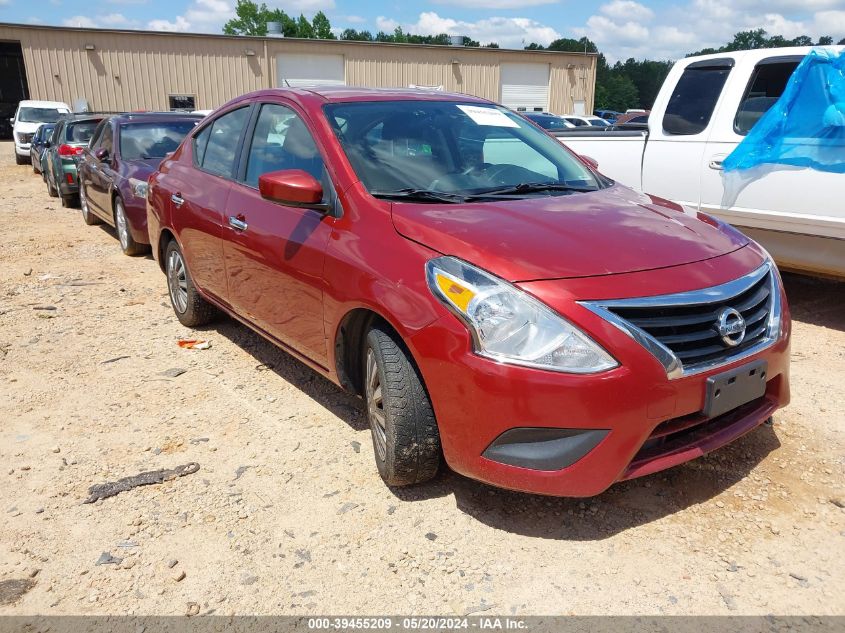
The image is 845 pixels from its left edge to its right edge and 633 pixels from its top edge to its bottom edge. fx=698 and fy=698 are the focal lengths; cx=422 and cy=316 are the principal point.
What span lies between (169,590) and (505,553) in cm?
125

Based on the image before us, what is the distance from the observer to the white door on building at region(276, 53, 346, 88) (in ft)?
109

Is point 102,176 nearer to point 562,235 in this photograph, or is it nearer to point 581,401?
point 562,235

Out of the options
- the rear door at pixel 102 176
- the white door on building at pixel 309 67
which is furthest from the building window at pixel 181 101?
the rear door at pixel 102 176

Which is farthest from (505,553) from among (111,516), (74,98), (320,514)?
(74,98)

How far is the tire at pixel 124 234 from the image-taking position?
7.92 meters

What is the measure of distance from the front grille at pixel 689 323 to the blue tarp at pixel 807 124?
2.71 metres

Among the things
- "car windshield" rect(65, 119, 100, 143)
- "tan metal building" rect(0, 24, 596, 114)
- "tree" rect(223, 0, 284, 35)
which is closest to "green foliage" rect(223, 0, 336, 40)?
"tree" rect(223, 0, 284, 35)

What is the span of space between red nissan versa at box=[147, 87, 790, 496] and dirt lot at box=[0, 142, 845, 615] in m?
0.31

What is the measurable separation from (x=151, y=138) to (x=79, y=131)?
4.77 meters

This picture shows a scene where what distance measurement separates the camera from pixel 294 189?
10.5 ft

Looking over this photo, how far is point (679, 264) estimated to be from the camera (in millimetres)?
Answer: 2699

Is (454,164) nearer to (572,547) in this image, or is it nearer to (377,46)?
(572,547)

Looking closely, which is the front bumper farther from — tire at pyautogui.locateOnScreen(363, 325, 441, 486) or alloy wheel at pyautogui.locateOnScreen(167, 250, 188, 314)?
alloy wheel at pyautogui.locateOnScreen(167, 250, 188, 314)

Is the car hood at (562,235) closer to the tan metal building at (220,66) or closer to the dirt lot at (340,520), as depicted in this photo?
the dirt lot at (340,520)
